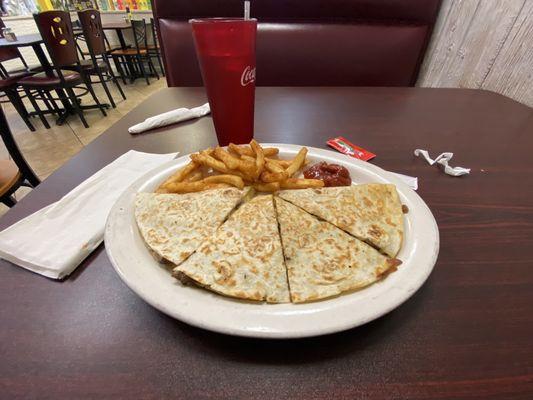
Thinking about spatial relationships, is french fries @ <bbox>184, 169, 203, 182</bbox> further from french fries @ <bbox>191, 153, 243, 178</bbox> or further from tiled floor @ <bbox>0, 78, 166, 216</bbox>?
tiled floor @ <bbox>0, 78, 166, 216</bbox>

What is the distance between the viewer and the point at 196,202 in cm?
101

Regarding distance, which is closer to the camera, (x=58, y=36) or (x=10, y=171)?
(x=10, y=171)

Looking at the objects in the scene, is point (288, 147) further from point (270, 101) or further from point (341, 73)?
point (341, 73)

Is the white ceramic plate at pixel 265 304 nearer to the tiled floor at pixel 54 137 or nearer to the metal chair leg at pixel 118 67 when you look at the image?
the tiled floor at pixel 54 137

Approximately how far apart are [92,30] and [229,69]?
617 cm

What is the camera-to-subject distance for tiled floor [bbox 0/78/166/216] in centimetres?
400

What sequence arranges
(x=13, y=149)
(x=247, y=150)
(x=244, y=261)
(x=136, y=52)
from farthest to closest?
(x=136, y=52)
(x=13, y=149)
(x=247, y=150)
(x=244, y=261)

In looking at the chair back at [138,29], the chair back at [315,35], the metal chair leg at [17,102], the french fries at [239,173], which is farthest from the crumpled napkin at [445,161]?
the chair back at [138,29]

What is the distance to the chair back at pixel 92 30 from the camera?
17.3ft

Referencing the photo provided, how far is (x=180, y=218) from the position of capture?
945 mm

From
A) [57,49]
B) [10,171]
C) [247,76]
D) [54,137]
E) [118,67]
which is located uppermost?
[247,76]

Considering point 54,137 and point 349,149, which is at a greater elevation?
point 349,149

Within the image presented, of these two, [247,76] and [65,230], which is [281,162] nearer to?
[247,76]

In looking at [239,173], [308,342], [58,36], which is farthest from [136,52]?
[308,342]
